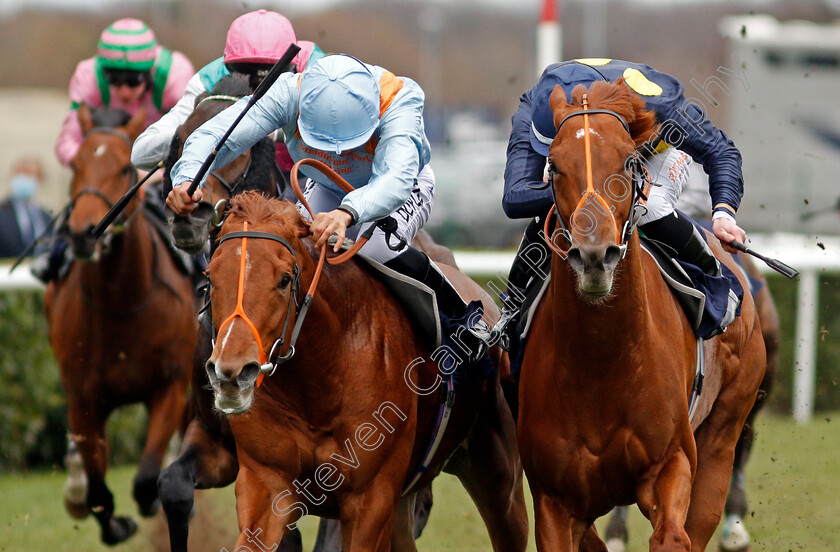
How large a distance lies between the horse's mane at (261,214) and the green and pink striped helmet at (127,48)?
3.04m

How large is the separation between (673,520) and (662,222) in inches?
41.7

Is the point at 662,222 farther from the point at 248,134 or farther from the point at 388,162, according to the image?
the point at 248,134

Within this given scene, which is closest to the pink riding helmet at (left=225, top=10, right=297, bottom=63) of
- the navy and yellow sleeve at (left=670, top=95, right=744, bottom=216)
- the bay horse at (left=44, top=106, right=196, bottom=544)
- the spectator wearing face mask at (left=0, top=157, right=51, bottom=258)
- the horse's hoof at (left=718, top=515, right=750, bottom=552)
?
A: the bay horse at (left=44, top=106, right=196, bottom=544)

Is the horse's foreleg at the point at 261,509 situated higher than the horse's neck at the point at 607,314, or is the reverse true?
the horse's neck at the point at 607,314

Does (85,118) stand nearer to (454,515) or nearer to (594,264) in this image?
(454,515)

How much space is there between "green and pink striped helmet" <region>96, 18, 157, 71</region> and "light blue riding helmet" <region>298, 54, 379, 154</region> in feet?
8.75

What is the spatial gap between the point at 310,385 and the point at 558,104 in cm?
111

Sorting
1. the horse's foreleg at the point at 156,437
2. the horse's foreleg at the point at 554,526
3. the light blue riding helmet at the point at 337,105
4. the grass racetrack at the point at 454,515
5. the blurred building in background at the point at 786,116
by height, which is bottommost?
the blurred building in background at the point at 786,116

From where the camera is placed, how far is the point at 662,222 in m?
3.85

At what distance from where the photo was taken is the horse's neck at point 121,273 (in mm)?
5656

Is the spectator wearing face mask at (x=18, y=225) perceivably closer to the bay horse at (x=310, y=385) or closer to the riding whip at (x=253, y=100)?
the riding whip at (x=253, y=100)

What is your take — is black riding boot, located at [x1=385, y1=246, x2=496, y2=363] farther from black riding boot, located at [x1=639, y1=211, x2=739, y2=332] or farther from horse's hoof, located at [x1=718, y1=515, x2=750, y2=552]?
horse's hoof, located at [x1=718, y1=515, x2=750, y2=552]

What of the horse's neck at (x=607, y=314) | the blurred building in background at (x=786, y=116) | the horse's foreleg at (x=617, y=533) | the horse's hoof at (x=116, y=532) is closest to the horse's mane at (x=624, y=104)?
the horse's neck at (x=607, y=314)

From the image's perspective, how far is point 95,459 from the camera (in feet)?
18.6
